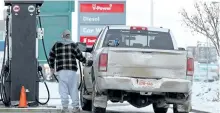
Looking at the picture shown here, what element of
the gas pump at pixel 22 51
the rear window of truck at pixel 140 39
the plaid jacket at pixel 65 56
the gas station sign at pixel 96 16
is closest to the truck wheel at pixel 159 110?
the rear window of truck at pixel 140 39

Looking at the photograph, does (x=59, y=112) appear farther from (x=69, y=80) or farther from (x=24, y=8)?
(x=24, y=8)

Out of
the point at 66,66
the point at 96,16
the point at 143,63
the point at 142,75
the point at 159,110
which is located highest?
the point at 96,16

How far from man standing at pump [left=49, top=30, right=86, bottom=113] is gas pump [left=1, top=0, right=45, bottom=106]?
623mm

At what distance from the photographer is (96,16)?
2505cm

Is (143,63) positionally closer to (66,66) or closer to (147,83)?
(147,83)

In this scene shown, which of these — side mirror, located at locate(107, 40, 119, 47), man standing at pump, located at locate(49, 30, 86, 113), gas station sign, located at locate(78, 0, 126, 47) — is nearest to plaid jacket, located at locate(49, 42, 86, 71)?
man standing at pump, located at locate(49, 30, 86, 113)

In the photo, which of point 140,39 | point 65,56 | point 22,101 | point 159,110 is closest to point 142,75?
point 140,39

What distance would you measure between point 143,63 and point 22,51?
3.16m

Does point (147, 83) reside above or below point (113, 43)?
below

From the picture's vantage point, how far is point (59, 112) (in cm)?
A: 1216

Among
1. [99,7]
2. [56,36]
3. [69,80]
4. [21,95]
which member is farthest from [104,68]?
[56,36]

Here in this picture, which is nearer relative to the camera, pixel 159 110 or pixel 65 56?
pixel 65 56

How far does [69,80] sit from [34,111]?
0.99 metres

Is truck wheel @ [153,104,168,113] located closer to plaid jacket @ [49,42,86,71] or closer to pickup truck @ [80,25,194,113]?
pickup truck @ [80,25,194,113]
